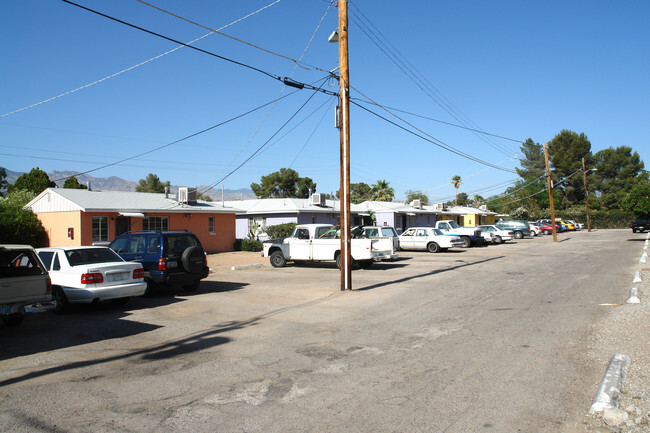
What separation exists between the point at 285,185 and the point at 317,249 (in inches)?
2382

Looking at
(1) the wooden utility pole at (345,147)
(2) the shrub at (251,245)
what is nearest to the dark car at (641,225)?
(2) the shrub at (251,245)

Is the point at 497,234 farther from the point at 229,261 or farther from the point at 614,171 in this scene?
the point at 614,171

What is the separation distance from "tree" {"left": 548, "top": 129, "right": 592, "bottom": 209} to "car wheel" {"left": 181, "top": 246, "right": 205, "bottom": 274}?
80.5 meters

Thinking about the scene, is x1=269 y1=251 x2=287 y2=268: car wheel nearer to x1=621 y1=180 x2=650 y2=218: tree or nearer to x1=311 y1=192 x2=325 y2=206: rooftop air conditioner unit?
x1=311 y1=192 x2=325 y2=206: rooftop air conditioner unit

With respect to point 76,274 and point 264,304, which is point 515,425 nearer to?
point 264,304

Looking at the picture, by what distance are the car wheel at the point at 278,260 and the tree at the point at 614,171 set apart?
7651 cm

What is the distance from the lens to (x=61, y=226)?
24.0 meters

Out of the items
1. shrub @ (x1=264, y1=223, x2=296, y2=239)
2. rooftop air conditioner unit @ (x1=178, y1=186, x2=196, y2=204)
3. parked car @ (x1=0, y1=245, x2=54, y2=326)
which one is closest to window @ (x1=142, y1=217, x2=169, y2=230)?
rooftop air conditioner unit @ (x1=178, y1=186, x2=196, y2=204)

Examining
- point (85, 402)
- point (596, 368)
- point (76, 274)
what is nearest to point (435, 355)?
point (596, 368)

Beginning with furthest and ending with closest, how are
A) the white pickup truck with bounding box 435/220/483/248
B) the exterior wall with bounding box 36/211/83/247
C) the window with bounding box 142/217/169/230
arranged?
the white pickup truck with bounding box 435/220/483/248
the window with bounding box 142/217/169/230
the exterior wall with bounding box 36/211/83/247

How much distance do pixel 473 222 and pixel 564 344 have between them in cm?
5592

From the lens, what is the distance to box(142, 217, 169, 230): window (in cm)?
2597

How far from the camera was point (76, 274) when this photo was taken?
10258mm

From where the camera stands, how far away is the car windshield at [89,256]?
10.8 meters
